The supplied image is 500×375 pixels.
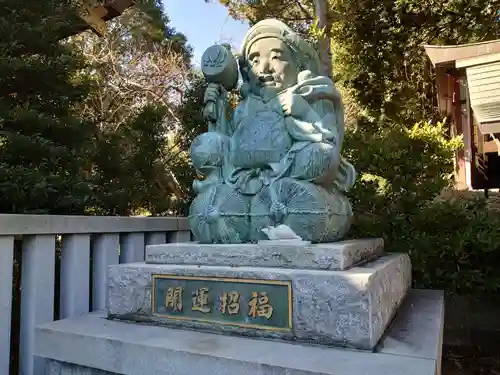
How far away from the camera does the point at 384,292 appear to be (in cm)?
184

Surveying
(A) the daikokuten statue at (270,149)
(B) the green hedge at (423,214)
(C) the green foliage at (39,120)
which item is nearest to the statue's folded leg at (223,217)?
(A) the daikokuten statue at (270,149)

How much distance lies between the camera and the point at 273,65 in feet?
7.87

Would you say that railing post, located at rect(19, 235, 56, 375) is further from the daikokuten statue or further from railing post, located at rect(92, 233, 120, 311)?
the daikokuten statue

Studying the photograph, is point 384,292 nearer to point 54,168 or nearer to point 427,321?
point 427,321

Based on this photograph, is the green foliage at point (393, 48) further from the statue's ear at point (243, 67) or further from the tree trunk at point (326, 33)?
the statue's ear at point (243, 67)

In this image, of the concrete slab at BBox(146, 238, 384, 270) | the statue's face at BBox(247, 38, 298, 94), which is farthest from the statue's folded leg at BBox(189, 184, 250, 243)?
the statue's face at BBox(247, 38, 298, 94)

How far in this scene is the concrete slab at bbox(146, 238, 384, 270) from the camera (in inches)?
69.3

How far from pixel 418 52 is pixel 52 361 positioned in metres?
7.65

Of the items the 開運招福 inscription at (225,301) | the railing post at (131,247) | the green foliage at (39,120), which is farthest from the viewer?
the railing post at (131,247)

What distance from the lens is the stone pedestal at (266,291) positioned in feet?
5.24

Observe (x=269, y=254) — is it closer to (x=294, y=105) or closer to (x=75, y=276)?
(x=294, y=105)

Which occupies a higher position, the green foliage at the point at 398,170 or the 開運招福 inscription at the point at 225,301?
the green foliage at the point at 398,170

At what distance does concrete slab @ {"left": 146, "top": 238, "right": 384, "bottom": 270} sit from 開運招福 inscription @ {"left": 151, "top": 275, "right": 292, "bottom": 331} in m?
0.12

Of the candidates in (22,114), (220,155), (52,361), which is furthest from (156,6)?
(52,361)
